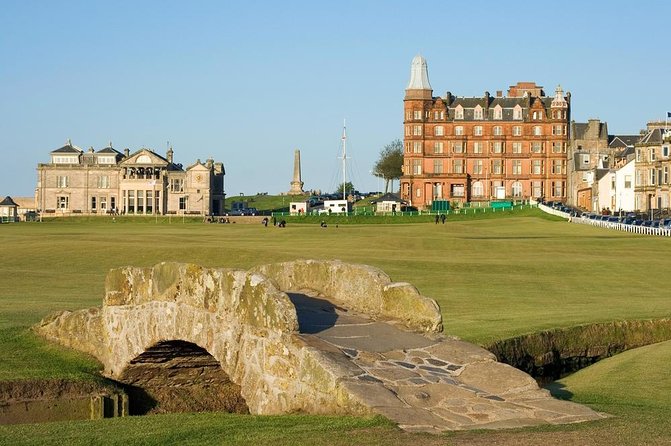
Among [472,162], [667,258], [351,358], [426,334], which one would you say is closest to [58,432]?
[351,358]

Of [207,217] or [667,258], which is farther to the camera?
[207,217]

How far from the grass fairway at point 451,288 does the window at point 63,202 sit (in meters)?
98.0

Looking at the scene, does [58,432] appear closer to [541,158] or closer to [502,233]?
[502,233]

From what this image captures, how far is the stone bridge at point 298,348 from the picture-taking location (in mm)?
14898

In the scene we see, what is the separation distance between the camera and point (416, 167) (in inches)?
6973

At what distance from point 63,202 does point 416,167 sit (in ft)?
187

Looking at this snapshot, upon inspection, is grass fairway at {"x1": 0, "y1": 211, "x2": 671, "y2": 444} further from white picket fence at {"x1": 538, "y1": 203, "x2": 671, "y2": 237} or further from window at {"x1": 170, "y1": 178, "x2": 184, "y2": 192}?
window at {"x1": 170, "y1": 178, "x2": 184, "y2": 192}

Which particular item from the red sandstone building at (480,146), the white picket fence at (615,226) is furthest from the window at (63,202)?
the white picket fence at (615,226)

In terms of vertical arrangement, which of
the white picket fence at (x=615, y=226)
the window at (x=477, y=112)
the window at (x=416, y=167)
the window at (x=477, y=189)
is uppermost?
the window at (x=477, y=112)

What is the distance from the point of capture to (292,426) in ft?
46.3

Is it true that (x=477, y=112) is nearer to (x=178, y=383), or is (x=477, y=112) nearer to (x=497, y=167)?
(x=497, y=167)

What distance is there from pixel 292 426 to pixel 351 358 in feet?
7.67

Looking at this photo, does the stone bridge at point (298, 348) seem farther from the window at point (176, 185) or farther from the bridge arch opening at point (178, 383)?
the window at point (176, 185)

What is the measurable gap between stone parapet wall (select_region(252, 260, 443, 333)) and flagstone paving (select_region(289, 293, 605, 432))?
Answer: 16.0 inches
